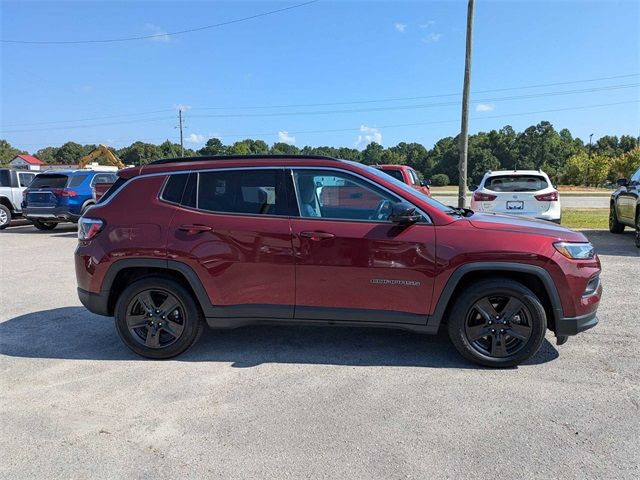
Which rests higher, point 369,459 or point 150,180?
point 150,180

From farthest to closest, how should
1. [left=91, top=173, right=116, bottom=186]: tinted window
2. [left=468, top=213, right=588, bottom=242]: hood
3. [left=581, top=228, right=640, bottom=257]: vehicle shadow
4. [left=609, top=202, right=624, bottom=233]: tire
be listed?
[left=91, top=173, right=116, bottom=186]: tinted window
[left=609, top=202, right=624, bottom=233]: tire
[left=581, top=228, right=640, bottom=257]: vehicle shadow
[left=468, top=213, right=588, bottom=242]: hood

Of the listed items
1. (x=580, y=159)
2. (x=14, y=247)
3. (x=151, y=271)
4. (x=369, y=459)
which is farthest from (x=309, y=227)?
(x=580, y=159)

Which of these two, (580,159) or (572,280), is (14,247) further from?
(580,159)

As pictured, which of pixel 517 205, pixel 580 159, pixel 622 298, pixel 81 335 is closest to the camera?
pixel 81 335

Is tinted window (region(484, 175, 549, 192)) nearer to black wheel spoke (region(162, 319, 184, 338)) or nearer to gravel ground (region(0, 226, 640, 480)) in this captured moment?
gravel ground (region(0, 226, 640, 480))

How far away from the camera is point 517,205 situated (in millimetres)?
9203

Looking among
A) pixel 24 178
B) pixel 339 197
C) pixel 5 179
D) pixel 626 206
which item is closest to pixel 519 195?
pixel 626 206

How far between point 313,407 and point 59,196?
12585 mm

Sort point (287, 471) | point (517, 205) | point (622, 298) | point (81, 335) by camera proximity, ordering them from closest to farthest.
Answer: point (287, 471) < point (81, 335) < point (622, 298) < point (517, 205)

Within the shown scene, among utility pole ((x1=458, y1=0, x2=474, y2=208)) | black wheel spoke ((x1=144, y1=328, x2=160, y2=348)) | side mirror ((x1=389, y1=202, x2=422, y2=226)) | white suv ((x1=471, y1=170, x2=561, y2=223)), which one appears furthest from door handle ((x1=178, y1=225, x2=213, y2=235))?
utility pole ((x1=458, y1=0, x2=474, y2=208))

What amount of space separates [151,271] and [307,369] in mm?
1687

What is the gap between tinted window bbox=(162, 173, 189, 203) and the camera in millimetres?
4129

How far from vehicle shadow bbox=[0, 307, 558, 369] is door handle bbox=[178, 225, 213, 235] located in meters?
1.17

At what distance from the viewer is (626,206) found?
34.8 feet
